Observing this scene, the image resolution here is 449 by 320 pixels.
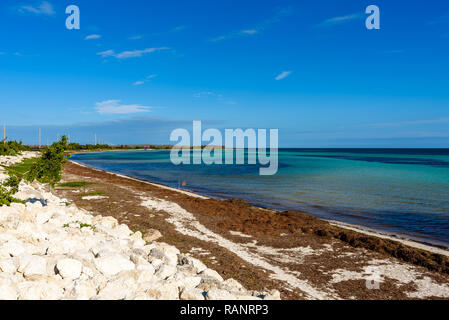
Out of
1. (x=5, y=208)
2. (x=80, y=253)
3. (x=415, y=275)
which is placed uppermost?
(x=5, y=208)

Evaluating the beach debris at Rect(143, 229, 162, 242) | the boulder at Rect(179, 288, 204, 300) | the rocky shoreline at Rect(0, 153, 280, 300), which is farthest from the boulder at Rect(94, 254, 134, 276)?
the beach debris at Rect(143, 229, 162, 242)

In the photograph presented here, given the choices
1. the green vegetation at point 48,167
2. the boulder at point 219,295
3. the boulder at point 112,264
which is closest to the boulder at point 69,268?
the boulder at point 112,264

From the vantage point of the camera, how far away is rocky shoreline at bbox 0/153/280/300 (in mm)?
5414

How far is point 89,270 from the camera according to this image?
6.11m

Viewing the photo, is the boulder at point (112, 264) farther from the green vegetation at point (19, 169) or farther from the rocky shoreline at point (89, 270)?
the green vegetation at point (19, 169)

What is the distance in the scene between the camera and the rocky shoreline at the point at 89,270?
17.8ft

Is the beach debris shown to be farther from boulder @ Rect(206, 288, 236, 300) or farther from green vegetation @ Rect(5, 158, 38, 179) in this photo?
boulder @ Rect(206, 288, 236, 300)

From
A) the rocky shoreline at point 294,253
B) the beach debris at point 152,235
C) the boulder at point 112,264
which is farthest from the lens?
the beach debris at point 152,235

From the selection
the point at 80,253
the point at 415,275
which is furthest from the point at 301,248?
the point at 80,253
